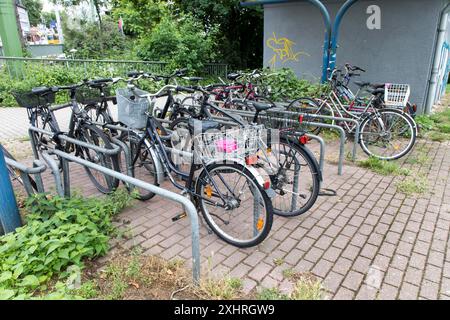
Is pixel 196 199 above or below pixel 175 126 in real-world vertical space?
below

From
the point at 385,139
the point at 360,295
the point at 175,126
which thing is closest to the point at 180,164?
the point at 175,126

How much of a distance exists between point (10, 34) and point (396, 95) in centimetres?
1050

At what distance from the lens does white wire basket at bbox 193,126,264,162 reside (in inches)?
105

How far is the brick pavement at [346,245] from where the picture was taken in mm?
Result: 2439

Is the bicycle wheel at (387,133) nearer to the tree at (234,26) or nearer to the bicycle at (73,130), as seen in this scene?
the bicycle at (73,130)

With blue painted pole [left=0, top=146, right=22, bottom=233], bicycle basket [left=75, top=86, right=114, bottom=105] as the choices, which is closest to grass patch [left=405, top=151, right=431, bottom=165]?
bicycle basket [left=75, top=86, right=114, bottom=105]

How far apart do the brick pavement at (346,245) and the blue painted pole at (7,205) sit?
92 centimetres

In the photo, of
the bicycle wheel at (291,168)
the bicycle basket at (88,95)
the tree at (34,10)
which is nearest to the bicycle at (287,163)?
the bicycle wheel at (291,168)

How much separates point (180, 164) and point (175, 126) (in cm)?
97

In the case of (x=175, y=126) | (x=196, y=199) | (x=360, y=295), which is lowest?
(x=360, y=295)

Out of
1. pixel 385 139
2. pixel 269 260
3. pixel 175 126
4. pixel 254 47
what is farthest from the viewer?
pixel 254 47

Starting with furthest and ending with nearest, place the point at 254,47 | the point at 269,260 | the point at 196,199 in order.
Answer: the point at 254,47 < the point at 196,199 < the point at 269,260

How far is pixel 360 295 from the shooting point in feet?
7.59
